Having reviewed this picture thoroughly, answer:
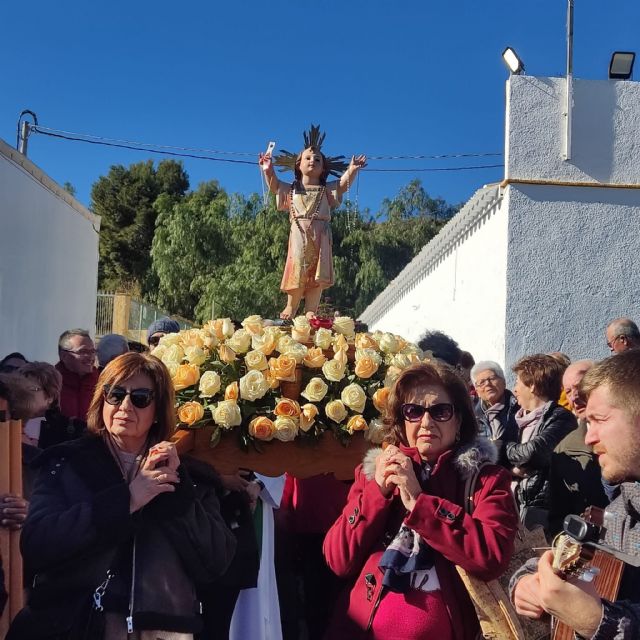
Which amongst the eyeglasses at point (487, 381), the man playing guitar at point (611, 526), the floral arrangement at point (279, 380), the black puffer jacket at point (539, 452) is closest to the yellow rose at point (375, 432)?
the floral arrangement at point (279, 380)

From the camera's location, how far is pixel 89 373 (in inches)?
189

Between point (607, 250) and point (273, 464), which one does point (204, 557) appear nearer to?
point (273, 464)

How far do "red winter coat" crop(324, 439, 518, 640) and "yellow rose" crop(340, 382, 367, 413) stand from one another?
0.46 meters

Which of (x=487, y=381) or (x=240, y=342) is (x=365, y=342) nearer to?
(x=240, y=342)

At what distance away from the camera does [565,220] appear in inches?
358

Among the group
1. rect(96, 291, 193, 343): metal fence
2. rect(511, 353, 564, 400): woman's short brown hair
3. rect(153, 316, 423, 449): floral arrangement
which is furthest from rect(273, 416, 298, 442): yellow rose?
rect(96, 291, 193, 343): metal fence

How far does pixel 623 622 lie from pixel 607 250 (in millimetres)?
8264

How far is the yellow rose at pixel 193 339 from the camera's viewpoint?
322cm

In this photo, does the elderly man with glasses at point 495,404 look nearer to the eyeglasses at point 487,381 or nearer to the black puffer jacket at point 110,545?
the eyeglasses at point 487,381

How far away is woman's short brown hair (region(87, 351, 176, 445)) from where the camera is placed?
2588 millimetres

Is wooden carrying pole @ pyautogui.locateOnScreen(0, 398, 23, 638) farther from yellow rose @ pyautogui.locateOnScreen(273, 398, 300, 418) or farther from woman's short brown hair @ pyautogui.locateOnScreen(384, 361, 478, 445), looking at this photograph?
woman's short brown hair @ pyautogui.locateOnScreen(384, 361, 478, 445)

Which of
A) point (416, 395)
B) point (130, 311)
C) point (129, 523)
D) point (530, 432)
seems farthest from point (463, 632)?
point (130, 311)

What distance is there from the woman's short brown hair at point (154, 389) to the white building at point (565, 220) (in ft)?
22.2

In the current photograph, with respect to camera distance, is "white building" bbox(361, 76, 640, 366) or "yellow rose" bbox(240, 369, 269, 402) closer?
"yellow rose" bbox(240, 369, 269, 402)
